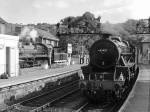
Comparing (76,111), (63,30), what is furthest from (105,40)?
(63,30)

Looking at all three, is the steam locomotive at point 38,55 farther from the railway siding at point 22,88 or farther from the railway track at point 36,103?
the railway track at point 36,103

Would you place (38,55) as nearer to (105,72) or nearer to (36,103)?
(36,103)

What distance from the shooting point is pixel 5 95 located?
16297 mm

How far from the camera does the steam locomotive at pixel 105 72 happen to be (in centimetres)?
1384

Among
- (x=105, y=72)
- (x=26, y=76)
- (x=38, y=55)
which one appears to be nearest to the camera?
(x=105, y=72)

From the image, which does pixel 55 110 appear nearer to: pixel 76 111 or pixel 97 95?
pixel 76 111

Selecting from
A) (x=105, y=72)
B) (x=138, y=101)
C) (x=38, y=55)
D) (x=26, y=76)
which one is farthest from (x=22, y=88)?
(x=38, y=55)

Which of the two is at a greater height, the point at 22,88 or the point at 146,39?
the point at 146,39

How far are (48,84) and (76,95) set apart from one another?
4523 millimetres

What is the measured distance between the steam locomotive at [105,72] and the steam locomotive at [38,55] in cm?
1704

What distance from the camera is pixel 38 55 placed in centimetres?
3506

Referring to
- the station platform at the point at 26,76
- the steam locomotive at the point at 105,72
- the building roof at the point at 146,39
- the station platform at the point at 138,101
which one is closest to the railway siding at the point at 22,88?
the station platform at the point at 26,76

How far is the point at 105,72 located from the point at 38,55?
2139 centimetres

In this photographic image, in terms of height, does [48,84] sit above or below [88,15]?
below
